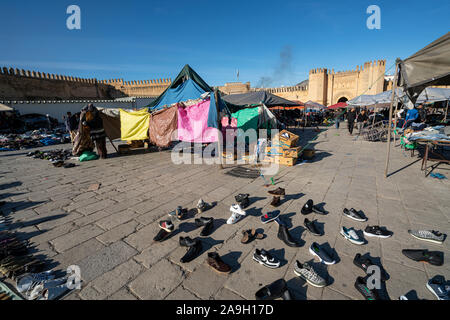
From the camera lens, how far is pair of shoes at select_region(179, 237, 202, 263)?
233 centimetres

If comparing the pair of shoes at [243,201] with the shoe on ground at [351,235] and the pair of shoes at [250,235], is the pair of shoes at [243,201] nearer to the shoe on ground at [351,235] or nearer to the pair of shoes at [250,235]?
the pair of shoes at [250,235]

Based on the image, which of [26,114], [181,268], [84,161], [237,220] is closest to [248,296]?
[181,268]

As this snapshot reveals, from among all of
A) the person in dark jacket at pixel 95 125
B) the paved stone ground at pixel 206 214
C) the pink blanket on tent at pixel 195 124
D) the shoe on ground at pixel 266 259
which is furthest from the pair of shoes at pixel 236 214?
the person in dark jacket at pixel 95 125

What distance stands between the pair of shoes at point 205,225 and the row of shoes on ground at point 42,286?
1.58 meters

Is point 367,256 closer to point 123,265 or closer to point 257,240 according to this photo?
point 257,240

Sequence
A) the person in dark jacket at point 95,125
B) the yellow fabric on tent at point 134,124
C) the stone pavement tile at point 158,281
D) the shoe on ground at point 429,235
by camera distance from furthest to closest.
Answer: the yellow fabric on tent at point 134,124 → the person in dark jacket at point 95,125 → the shoe on ground at point 429,235 → the stone pavement tile at point 158,281

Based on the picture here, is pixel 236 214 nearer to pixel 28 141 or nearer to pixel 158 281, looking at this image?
pixel 158 281

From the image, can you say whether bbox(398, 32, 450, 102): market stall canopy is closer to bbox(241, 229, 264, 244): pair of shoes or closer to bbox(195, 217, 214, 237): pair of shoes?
bbox(241, 229, 264, 244): pair of shoes

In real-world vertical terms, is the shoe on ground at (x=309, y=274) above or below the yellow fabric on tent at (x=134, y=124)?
below

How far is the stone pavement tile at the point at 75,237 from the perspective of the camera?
2666 mm

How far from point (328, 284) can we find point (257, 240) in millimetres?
978

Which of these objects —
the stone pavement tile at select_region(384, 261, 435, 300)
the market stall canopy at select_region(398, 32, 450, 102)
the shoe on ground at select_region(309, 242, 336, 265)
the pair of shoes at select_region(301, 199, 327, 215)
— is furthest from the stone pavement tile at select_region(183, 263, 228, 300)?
the market stall canopy at select_region(398, 32, 450, 102)

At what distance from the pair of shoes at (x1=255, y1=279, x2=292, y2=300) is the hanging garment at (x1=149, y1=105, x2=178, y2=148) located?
6.25 metres
